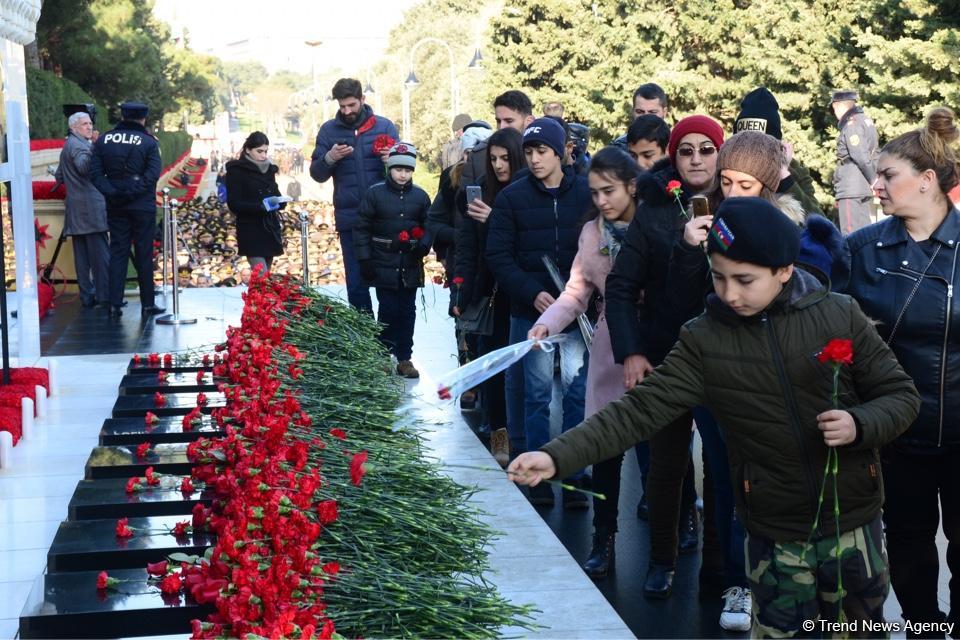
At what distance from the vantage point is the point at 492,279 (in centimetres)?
787

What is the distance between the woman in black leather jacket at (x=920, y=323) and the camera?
4.28m

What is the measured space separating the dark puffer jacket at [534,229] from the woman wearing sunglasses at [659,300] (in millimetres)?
1475

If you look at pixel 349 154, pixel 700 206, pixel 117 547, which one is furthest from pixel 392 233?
pixel 700 206

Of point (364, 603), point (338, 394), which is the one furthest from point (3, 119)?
point (364, 603)

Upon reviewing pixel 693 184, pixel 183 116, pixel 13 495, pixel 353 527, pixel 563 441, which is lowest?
pixel 13 495

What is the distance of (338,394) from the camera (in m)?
6.55

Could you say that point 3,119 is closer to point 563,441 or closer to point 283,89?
point 563,441

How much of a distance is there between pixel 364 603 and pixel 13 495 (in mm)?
3639

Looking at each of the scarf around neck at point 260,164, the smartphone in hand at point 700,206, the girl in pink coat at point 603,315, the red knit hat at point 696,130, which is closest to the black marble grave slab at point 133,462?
→ the girl in pink coat at point 603,315

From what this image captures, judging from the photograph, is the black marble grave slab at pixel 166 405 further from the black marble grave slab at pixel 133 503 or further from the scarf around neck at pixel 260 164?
the scarf around neck at pixel 260 164

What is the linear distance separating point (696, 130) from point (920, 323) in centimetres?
123

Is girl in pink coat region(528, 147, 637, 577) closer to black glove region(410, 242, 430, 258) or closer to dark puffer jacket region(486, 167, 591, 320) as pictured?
dark puffer jacket region(486, 167, 591, 320)

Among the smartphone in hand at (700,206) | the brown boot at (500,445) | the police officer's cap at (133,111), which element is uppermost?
the police officer's cap at (133,111)

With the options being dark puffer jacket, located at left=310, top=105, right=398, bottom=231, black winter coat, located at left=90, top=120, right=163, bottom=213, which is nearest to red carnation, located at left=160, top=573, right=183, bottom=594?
dark puffer jacket, located at left=310, top=105, right=398, bottom=231
